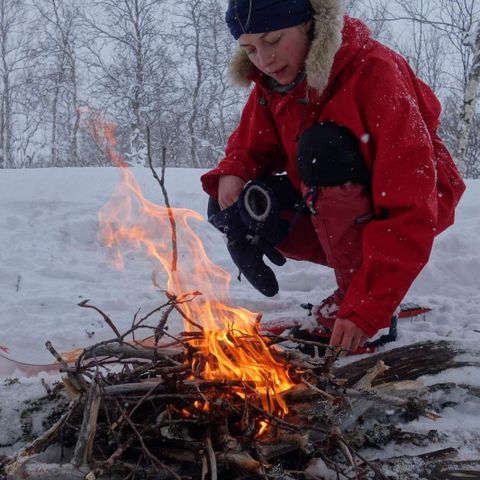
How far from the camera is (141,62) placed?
2361cm

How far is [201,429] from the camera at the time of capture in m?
1.45

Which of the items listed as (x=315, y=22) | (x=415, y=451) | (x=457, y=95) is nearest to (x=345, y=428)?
(x=415, y=451)

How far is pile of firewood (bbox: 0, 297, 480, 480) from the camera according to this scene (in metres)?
1.31

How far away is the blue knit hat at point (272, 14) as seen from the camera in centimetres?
215

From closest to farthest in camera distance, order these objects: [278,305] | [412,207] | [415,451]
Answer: [415,451], [412,207], [278,305]

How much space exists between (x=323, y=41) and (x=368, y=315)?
1.12 meters

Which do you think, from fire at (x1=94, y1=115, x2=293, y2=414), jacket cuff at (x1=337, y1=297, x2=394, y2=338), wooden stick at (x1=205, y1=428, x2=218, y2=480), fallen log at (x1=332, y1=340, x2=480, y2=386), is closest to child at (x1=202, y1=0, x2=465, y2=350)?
jacket cuff at (x1=337, y1=297, x2=394, y2=338)

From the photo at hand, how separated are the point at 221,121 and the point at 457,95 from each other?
12.9 metres

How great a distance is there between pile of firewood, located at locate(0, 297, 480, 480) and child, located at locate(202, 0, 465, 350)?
0.36 meters

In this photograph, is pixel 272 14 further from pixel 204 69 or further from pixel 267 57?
pixel 204 69

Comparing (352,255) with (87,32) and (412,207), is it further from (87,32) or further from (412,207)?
(87,32)

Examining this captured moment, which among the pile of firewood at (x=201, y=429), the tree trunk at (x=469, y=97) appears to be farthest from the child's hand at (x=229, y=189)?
the tree trunk at (x=469, y=97)

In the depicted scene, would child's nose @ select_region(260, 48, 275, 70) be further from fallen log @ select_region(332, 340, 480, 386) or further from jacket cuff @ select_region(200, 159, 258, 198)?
fallen log @ select_region(332, 340, 480, 386)

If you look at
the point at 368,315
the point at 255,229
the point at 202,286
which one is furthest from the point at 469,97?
the point at 368,315
